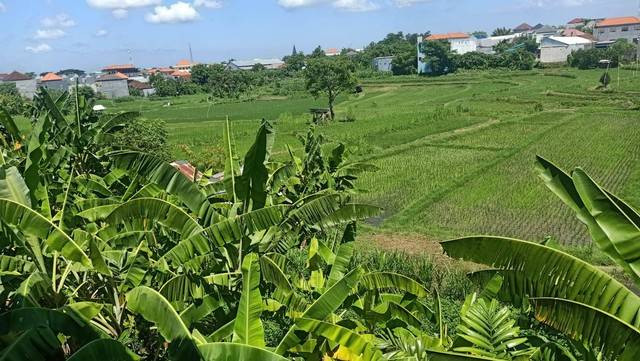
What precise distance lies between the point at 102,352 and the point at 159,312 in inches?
16.5

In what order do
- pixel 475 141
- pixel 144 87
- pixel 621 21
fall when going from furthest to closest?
pixel 621 21, pixel 144 87, pixel 475 141

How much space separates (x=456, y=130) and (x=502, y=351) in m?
31.2

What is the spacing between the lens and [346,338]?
3.74 meters

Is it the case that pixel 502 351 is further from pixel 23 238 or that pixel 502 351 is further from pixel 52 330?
pixel 23 238

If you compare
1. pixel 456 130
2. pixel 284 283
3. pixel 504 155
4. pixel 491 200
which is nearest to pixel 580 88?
pixel 456 130

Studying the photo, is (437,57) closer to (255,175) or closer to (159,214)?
(255,175)

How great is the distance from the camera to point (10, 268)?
454 centimetres

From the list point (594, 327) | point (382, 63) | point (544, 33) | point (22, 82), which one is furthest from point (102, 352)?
point (544, 33)

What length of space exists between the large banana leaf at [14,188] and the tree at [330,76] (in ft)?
122

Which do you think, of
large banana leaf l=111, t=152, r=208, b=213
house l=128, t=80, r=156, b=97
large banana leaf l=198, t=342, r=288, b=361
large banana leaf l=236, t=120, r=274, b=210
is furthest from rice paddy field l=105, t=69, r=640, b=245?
house l=128, t=80, r=156, b=97

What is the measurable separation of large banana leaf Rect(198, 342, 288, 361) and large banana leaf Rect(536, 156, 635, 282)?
6.78ft

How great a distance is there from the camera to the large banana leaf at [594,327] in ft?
9.64

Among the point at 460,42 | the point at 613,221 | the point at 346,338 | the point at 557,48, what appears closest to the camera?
the point at 613,221

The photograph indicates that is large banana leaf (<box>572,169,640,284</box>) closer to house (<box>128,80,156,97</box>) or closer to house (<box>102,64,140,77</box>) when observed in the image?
house (<box>128,80,156,97</box>)
